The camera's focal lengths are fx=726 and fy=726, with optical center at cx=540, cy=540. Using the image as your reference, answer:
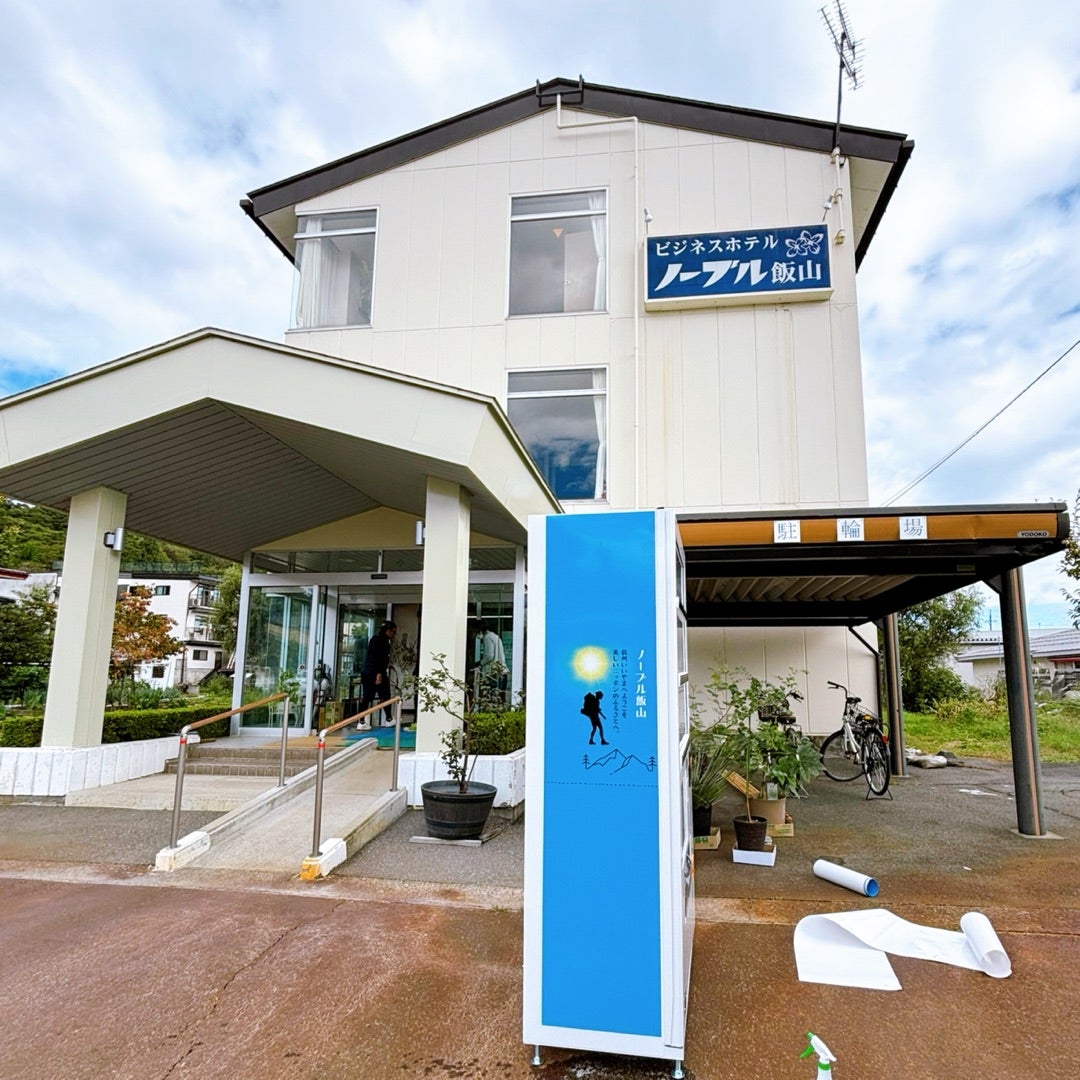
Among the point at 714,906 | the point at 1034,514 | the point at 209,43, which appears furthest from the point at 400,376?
the point at 209,43

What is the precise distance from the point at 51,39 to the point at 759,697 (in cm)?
1086

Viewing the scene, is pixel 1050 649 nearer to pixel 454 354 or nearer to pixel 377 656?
pixel 454 354

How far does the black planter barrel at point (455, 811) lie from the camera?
218 inches

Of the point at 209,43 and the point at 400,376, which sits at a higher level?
the point at 209,43

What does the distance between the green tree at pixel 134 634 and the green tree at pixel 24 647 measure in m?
2.67

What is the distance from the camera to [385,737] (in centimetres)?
931

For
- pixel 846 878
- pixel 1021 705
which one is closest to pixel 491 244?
pixel 1021 705

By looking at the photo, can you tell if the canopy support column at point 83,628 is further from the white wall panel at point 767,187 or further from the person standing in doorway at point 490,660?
the white wall panel at point 767,187

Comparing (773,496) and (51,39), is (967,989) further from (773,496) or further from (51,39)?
(51,39)

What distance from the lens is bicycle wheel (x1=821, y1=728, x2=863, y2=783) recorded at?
8.75m

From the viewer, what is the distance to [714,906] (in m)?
4.33

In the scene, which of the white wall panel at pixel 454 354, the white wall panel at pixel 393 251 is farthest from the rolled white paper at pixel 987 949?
the white wall panel at pixel 393 251

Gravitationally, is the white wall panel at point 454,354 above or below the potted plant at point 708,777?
above

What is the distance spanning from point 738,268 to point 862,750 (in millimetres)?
6541
